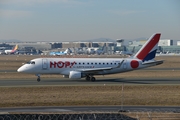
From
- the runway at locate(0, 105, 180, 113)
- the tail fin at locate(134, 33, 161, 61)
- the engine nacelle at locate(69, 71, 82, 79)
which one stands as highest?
the tail fin at locate(134, 33, 161, 61)

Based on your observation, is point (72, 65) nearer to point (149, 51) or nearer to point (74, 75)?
point (74, 75)

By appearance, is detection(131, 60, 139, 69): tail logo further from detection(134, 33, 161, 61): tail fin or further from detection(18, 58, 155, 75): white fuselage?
detection(134, 33, 161, 61): tail fin

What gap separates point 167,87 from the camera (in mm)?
44938

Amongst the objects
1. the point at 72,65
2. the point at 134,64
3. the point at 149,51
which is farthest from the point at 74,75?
the point at 149,51

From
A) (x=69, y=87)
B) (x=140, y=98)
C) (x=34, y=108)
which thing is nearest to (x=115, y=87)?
(x=69, y=87)

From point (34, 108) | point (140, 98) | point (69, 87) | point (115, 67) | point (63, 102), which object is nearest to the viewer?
point (34, 108)

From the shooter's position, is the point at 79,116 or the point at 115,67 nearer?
the point at 79,116

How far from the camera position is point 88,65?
5584 cm

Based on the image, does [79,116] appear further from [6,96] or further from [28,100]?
[6,96]

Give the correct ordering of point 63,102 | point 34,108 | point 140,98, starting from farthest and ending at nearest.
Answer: point 140,98 < point 63,102 < point 34,108

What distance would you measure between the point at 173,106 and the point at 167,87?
11.8m

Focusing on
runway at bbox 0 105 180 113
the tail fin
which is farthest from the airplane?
runway at bbox 0 105 180 113

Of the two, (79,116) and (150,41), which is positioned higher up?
(150,41)

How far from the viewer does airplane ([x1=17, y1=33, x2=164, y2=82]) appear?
5338cm
